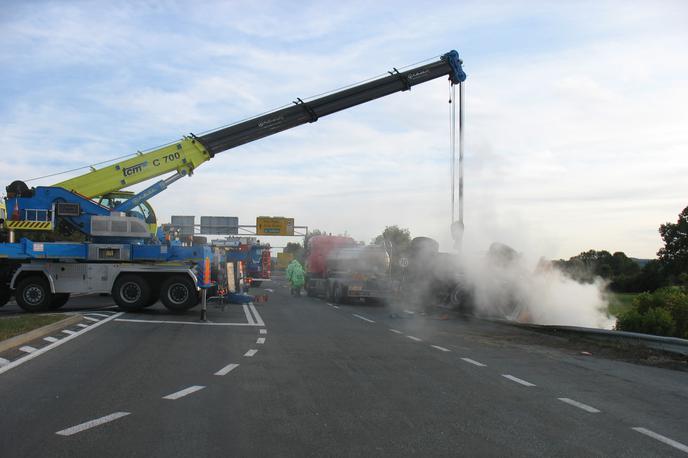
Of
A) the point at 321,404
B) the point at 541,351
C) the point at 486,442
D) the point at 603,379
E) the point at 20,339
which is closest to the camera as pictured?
the point at 486,442

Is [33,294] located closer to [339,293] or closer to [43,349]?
[43,349]

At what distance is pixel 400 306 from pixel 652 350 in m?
13.2

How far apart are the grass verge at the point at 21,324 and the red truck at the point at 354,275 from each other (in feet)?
40.9

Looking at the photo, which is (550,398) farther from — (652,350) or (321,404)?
(652,350)

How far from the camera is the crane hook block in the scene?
838 inches

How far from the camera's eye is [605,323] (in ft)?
63.3

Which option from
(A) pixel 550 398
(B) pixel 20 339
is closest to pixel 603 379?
(A) pixel 550 398

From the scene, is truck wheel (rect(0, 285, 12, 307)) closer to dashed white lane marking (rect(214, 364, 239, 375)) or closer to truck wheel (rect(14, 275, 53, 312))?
truck wheel (rect(14, 275, 53, 312))

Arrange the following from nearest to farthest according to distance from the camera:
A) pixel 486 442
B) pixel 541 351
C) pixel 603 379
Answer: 1. pixel 486 442
2. pixel 603 379
3. pixel 541 351

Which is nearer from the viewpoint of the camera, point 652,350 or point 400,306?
point 652,350

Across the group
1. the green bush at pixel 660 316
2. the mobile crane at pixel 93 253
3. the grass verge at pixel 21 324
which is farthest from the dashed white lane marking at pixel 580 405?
the mobile crane at pixel 93 253

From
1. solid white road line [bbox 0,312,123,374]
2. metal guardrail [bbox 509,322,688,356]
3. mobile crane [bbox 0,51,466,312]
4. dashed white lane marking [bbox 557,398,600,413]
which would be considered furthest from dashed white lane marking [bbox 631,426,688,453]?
mobile crane [bbox 0,51,466,312]

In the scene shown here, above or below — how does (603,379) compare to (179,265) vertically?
below

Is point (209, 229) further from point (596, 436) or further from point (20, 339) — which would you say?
point (596, 436)
